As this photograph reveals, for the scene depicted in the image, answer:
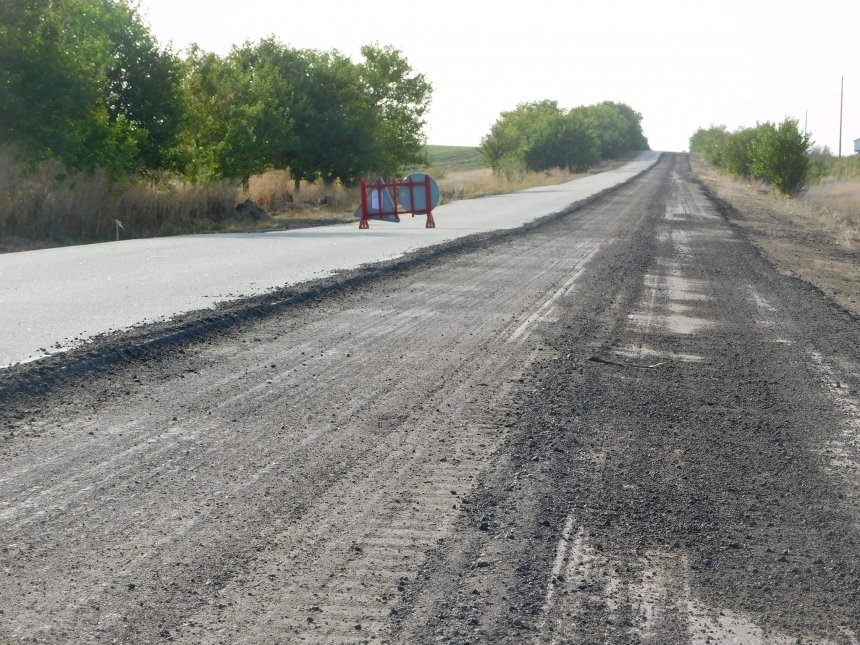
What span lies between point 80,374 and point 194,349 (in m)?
1.27

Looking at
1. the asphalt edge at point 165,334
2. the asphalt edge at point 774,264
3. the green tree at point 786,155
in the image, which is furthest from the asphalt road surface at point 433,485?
the green tree at point 786,155

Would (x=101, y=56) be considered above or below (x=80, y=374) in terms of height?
above

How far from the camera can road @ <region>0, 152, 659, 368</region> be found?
30.5 feet

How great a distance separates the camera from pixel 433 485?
489 cm

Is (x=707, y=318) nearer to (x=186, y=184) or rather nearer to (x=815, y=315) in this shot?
(x=815, y=315)

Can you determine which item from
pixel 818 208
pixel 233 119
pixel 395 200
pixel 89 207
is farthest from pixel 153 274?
pixel 818 208

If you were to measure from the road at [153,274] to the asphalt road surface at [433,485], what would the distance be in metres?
0.93

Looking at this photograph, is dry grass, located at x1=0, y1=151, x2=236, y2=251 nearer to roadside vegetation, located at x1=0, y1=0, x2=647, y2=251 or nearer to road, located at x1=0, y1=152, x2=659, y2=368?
roadside vegetation, located at x1=0, y1=0, x2=647, y2=251

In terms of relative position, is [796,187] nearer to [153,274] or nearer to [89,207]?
[89,207]

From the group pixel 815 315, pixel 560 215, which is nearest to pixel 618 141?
pixel 560 215

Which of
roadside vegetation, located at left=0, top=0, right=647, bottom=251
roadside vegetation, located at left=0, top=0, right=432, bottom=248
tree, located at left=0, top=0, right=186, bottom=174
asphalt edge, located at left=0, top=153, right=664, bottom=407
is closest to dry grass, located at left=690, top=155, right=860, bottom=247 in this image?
roadside vegetation, located at left=0, top=0, right=647, bottom=251

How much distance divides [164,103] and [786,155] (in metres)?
32.6

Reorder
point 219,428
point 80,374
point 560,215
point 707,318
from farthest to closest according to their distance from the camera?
point 560,215 → point 707,318 → point 80,374 → point 219,428

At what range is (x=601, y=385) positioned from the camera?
7.19 m
